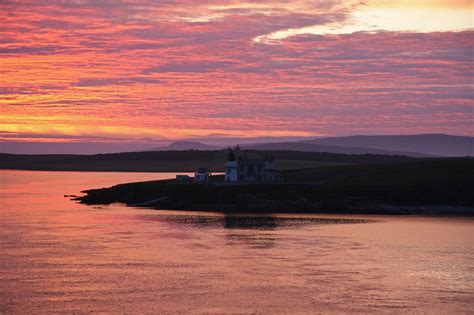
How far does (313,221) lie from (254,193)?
23.4 meters

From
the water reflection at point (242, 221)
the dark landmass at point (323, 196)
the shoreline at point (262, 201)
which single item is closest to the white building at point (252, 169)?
the dark landmass at point (323, 196)

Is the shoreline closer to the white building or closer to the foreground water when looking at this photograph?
the white building

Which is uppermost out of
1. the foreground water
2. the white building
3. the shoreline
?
the white building

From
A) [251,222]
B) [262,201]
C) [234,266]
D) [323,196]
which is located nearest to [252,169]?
[323,196]

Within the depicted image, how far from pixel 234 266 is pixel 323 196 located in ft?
193

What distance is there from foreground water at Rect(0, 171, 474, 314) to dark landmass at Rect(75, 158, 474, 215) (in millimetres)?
16154

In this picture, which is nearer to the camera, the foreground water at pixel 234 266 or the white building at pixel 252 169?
the foreground water at pixel 234 266

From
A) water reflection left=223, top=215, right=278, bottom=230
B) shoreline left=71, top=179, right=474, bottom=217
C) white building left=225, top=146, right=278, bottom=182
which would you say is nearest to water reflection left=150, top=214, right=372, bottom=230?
water reflection left=223, top=215, right=278, bottom=230

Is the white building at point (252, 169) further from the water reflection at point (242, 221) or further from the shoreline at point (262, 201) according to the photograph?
the water reflection at point (242, 221)

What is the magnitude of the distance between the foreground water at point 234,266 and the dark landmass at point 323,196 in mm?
16154

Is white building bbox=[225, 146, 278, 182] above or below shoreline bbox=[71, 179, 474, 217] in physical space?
above

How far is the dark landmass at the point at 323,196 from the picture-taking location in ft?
363

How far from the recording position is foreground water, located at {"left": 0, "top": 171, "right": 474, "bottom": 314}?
4678 centimetres

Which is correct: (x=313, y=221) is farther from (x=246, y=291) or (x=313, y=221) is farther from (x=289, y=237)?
(x=246, y=291)
